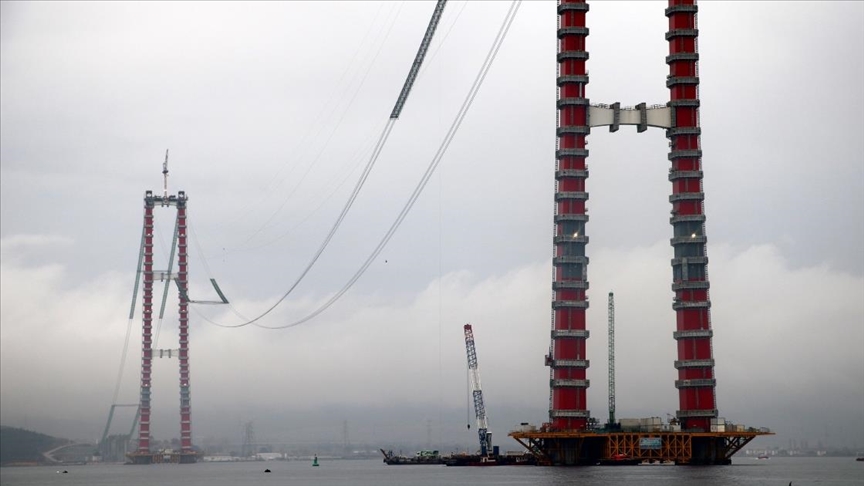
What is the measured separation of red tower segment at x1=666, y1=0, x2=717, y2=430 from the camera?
188 metres

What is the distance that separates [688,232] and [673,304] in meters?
11.2

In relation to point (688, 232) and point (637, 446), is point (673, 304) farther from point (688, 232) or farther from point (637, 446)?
point (637, 446)

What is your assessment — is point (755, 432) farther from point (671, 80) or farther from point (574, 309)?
point (671, 80)

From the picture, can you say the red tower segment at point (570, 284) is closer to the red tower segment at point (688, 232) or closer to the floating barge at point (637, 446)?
the floating barge at point (637, 446)

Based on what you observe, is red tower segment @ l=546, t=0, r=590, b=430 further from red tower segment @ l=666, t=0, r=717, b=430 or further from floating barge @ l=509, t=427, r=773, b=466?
red tower segment @ l=666, t=0, r=717, b=430

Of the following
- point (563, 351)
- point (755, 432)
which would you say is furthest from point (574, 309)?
point (755, 432)

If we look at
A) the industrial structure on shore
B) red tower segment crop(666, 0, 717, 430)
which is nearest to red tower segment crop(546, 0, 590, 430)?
the industrial structure on shore

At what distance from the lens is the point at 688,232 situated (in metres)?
191

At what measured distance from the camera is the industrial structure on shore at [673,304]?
188m

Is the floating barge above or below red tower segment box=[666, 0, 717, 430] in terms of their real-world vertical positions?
below

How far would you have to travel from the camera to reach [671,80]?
197375mm

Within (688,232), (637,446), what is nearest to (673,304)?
(688,232)

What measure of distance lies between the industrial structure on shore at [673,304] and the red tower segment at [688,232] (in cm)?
15

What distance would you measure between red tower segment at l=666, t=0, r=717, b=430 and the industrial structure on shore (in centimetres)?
15
